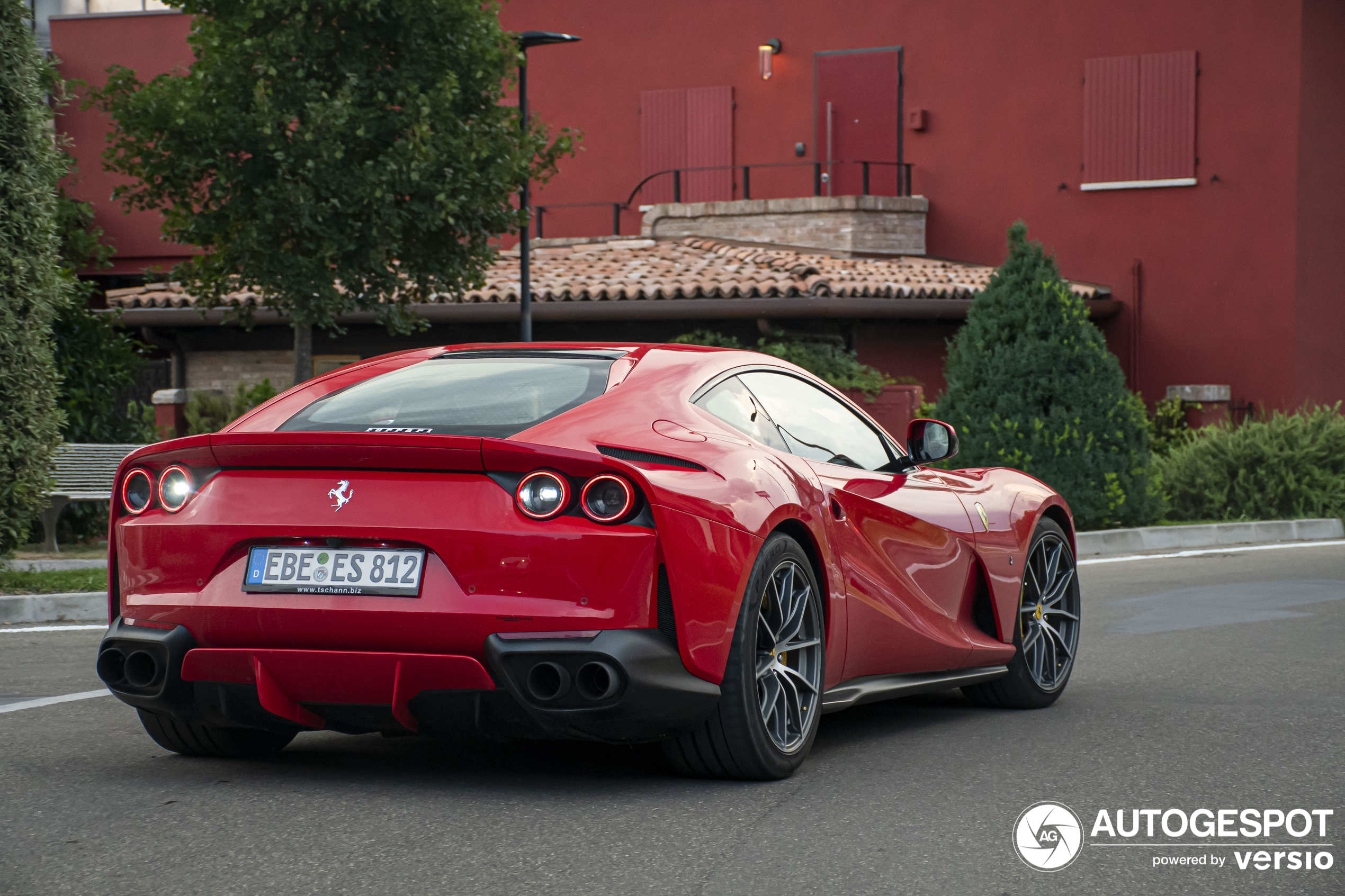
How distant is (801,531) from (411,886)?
5.83ft

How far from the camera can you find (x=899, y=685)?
538 centimetres

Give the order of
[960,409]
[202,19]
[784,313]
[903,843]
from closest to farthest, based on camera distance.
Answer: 1. [903,843]
2. [202,19]
3. [960,409]
4. [784,313]

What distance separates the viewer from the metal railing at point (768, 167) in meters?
26.3

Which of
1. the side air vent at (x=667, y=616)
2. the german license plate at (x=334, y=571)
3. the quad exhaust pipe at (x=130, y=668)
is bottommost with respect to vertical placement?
the quad exhaust pipe at (x=130, y=668)

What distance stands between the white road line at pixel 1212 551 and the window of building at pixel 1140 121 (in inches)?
389

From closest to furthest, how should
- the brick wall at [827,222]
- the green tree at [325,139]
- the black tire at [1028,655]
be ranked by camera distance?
the black tire at [1028,655]
the green tree at [325,139]
the brick wall at [827,222]

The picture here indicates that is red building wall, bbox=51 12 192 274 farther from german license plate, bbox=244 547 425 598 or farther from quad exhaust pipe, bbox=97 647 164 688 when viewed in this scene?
german license plate, bbox=244 547 425 598

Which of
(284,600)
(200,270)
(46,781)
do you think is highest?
(200,270)

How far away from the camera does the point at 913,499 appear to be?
558 centimetres

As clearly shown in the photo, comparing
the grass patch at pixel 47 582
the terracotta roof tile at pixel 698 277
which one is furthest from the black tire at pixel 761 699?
the terracotta roof tile at pixel 698 277

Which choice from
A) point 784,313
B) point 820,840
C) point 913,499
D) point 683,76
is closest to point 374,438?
point 820,840

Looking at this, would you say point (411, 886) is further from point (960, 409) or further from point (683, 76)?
point (683, 76)

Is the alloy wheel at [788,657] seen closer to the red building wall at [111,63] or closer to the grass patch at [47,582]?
the grass patch at [47,582]

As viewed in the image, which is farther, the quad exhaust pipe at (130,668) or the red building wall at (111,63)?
the red building wall at (111,63)
